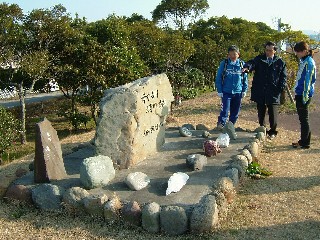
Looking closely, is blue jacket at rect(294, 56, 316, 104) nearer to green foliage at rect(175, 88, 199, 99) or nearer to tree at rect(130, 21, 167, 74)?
tree at rect(130, 21, 167, 74)

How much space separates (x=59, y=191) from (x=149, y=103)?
2.21 m

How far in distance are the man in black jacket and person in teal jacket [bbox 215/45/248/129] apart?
206 millimetres

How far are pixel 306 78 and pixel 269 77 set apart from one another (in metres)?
0.99

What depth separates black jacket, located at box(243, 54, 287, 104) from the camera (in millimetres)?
8570

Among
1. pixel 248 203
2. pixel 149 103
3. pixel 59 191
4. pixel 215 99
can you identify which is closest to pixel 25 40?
pixel 215 99

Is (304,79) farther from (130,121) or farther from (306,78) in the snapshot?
(130,121)

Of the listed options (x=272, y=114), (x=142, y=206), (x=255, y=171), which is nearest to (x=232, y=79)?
(x=272, y=114)

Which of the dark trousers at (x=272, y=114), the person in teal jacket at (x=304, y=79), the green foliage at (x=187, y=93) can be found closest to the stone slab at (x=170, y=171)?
the dark trousers at (x=272, y=114)

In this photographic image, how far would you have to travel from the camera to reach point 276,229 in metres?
5.04

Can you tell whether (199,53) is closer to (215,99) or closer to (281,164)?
(215,99)

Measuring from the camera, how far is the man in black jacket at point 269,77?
8.55 m

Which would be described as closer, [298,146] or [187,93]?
[298,146]

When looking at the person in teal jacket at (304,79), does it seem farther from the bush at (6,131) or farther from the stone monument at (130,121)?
the bush at (6,131)

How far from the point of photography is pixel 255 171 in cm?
682
